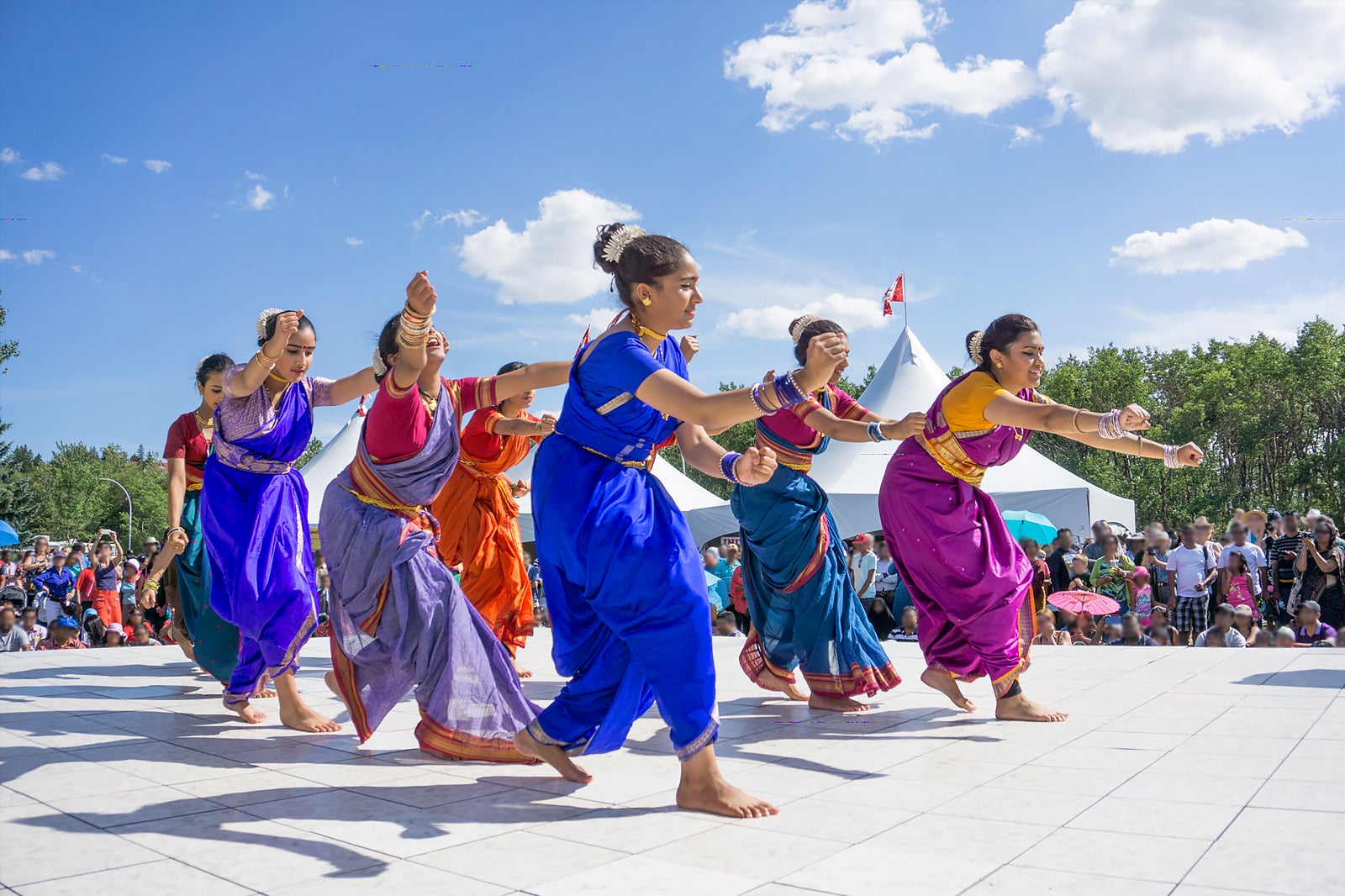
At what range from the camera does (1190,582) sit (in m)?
9.43

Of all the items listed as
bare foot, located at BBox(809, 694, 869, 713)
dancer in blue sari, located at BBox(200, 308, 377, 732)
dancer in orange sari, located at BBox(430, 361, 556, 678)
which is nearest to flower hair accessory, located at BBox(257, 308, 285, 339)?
dancer in blue sari, located at BBox(200, 308, 377, 732)

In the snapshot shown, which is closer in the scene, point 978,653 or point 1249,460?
point 978,653

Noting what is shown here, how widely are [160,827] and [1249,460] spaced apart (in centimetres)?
5037

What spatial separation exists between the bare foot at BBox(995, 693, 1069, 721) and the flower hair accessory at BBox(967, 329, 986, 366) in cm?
151

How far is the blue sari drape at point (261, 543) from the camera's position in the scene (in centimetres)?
445

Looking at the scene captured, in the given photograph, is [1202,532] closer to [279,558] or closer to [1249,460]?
[279,558]

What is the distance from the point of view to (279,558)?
453cm

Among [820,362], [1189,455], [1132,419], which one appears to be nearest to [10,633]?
[820,362]

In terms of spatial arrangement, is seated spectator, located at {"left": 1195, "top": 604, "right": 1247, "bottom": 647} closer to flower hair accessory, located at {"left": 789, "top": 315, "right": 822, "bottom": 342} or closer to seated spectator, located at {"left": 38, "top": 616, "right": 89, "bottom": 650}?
flower hair accessory, located at {"left": 789, "top": 315, "right": 822, "bottom": 342}

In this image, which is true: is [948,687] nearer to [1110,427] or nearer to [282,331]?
[1110,427]

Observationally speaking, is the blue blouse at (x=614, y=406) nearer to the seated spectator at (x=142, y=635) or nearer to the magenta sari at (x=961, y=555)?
the magenta sari at (x=961, y=555)

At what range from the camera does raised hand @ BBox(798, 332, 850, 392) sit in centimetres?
249

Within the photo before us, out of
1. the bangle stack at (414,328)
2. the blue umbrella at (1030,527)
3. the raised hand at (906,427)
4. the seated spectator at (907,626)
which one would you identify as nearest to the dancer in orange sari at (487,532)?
the raised hand at (906,427)

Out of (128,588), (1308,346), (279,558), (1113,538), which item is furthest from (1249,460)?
(279,558)
